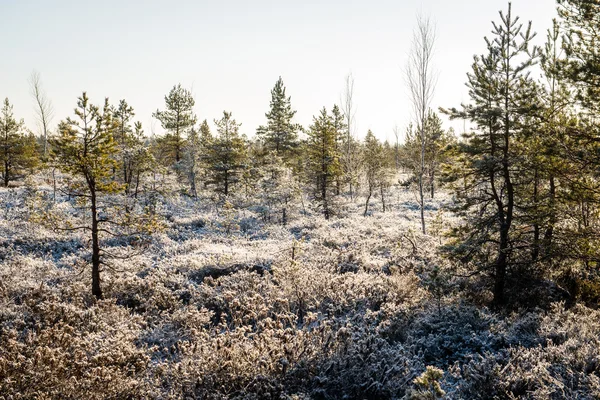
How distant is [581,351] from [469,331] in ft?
6.21

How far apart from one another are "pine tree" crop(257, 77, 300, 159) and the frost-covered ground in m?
21.5

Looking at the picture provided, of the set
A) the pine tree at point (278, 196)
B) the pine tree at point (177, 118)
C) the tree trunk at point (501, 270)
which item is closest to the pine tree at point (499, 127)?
the tree trunk at point (501, 270)

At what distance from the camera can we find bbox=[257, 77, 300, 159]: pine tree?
3475 cm

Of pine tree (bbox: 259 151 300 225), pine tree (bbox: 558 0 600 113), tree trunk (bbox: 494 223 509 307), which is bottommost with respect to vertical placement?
tree trunk (bbox: 494 223 509 307)

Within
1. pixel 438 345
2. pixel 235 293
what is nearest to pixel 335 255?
pixel 235 293

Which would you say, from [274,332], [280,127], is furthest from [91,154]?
[280,127]

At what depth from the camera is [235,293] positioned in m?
9.80

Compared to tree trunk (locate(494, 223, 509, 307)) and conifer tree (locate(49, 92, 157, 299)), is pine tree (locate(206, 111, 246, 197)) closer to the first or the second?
conifer tree (locate(49, 92, 157, 299))

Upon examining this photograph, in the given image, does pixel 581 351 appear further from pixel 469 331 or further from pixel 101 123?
pixel 101 123

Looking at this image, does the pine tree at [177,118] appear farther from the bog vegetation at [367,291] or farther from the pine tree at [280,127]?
the bog vegetation at [367,291]

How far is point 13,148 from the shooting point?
102 feet

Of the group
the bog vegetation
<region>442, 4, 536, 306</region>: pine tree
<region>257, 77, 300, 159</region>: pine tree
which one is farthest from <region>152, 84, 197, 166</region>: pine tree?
<region>442, 4, 536, 306</region>: pine tree

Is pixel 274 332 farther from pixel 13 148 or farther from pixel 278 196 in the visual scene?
pixel 13 148

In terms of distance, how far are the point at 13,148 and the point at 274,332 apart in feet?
117
